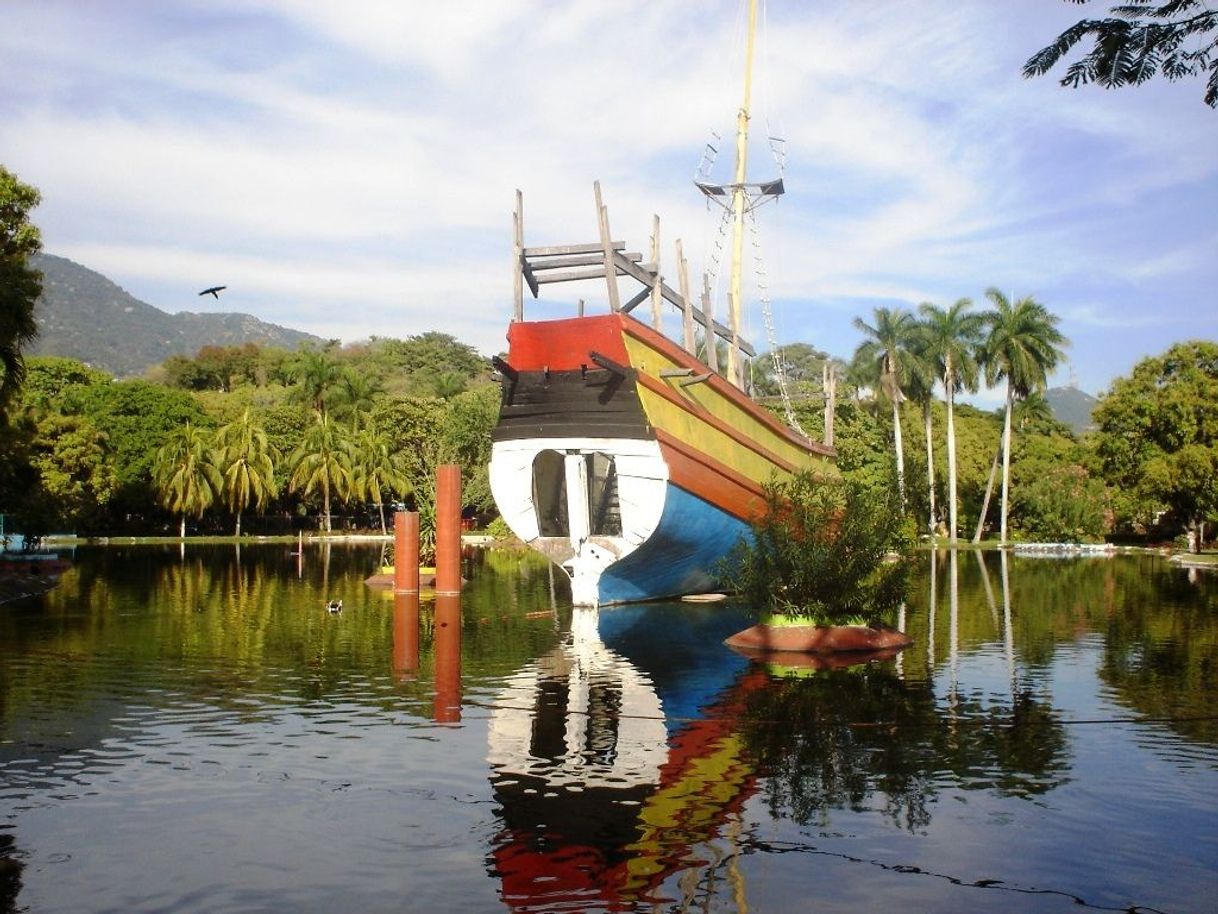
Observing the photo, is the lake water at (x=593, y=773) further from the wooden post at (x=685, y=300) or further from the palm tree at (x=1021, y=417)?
the palm tree at (x=1021, y=417)

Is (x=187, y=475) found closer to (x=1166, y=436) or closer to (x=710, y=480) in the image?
(x=710, y=480)

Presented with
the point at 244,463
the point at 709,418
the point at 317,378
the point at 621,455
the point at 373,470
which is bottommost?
the point at 621,455

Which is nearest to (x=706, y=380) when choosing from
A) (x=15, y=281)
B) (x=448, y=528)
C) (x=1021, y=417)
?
(x=448, y=528)

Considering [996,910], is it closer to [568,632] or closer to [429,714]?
[429,714]

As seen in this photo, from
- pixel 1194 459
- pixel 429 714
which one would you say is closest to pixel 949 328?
pixel 1194 459

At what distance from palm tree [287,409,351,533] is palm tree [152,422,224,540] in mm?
5040

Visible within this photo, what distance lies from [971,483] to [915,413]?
580cm

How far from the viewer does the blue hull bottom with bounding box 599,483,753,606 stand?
26172 mm

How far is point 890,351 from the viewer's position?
216ft

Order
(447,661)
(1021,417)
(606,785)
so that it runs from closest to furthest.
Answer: (606,785)
(447,661)
(1021,417)

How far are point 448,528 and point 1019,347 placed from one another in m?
44.0

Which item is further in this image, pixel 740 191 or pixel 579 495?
pixel 740 191

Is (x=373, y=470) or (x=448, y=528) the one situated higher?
(x=373, y=470)

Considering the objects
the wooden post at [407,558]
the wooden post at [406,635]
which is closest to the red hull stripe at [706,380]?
the wooden post at [406,635]
